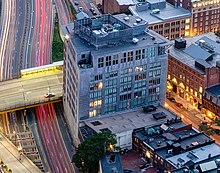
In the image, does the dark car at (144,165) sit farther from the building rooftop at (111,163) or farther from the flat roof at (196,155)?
the building rooftop at (111,163)

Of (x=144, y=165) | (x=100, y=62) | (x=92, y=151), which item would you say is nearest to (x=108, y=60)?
(x=100, y=62)

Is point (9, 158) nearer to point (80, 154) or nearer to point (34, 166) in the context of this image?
point (34, 166)

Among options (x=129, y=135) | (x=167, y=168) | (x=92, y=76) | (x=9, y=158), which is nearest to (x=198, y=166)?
(x=167, y=168)

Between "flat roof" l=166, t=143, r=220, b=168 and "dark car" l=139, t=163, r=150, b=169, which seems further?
"dark car" l=139, t=163, r=150, b=169

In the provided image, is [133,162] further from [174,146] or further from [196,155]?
[196,155]

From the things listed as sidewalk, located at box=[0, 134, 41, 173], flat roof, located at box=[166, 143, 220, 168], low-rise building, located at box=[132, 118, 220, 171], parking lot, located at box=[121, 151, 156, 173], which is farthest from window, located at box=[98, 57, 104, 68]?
flat roof, located at box=[166, 143, 220, 168]

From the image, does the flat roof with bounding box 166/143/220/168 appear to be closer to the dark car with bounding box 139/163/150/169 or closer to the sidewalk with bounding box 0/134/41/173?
the dark car with bounding box 139/163/150/169

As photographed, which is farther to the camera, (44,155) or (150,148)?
(44,155)
